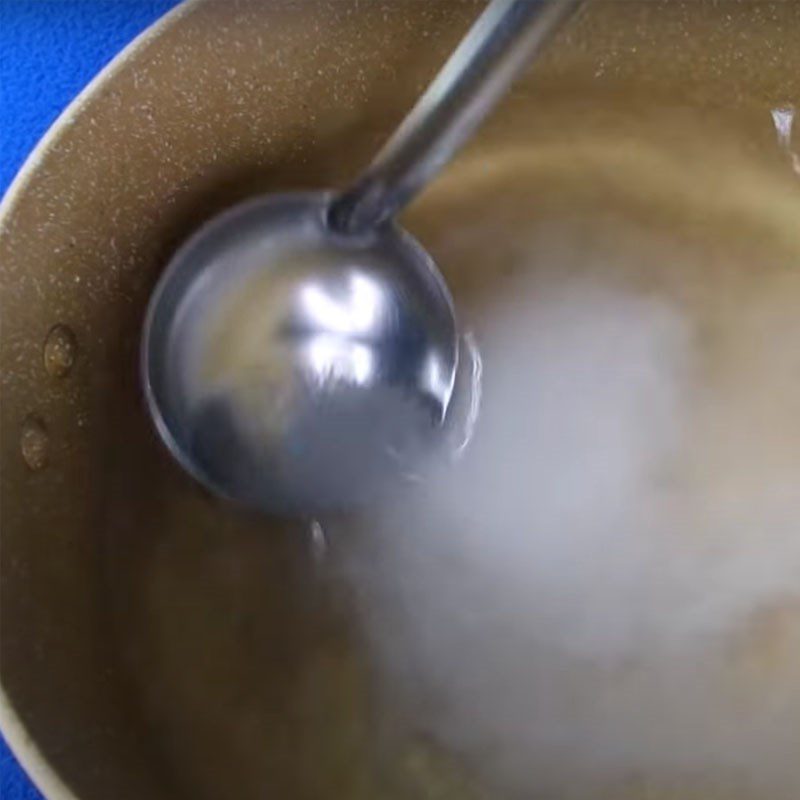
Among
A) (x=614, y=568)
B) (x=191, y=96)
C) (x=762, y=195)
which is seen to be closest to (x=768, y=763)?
(x=614, y=568)

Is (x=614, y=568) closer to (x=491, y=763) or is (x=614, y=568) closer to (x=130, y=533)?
(x=491, y=763)

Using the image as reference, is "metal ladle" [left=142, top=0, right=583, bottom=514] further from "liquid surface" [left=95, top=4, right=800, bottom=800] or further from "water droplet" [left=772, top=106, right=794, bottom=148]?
"water droplet" [left=772, top=106, right=794, bottom=148]

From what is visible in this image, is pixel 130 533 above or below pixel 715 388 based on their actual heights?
below

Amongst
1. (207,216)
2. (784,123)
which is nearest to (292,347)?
(207,216)

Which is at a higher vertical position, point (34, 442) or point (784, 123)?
point (784, 123)

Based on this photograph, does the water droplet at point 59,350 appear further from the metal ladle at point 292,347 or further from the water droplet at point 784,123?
the water droplet at point 784,123

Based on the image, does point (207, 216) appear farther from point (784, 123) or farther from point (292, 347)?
point (784, 123)

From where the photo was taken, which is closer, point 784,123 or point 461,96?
point 461,96
